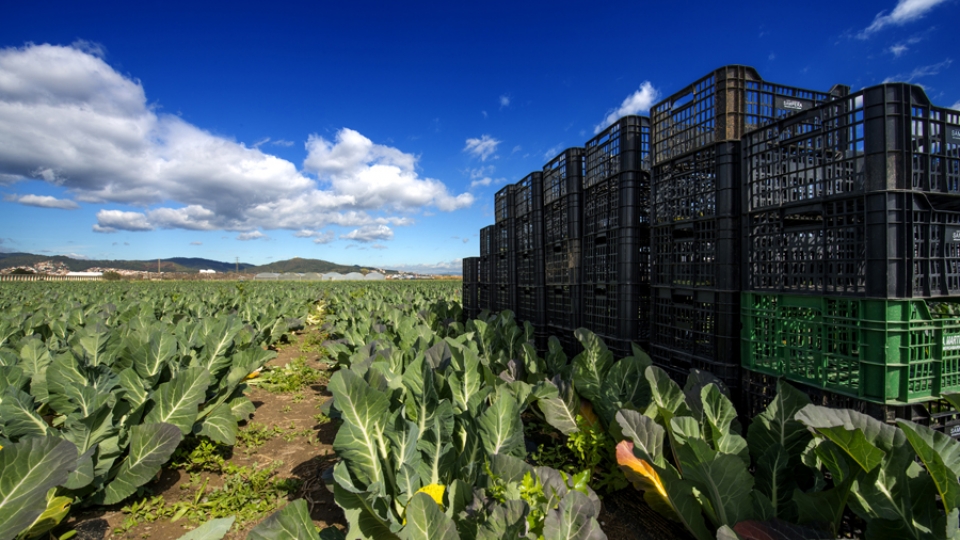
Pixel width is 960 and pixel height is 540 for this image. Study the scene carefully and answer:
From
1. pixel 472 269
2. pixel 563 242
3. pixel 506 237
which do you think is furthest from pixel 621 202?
pixel 472 269

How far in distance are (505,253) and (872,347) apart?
5910 mm

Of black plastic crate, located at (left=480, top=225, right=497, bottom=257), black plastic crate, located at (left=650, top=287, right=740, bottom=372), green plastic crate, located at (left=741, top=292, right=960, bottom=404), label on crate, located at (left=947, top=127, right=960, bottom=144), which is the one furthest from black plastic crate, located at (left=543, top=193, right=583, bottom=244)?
label on crate, located at (left=947, top=127, right=960, bottom=144)

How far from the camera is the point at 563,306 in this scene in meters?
5.69

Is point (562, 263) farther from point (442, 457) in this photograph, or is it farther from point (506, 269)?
point (442, 457)

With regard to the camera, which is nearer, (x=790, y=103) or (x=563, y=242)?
(x=790, y=103)

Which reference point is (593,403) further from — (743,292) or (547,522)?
(547,522)

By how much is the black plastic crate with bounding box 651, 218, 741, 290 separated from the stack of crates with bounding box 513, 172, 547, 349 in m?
2.39

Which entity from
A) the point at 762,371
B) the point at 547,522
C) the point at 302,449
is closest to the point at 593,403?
the point at 762,371

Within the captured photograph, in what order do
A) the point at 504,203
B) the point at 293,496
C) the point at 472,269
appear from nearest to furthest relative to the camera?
the point at 293,496, the point at 504,203, the point at 472,269

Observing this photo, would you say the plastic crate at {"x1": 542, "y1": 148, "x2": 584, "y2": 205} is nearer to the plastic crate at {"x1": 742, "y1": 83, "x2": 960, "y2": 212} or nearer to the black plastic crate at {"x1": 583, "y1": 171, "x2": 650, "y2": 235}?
the black plastic crate at {"x1": 583, "y1": 171, "x2": 650, "y2": 235}

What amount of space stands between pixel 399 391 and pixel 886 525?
2787 mm

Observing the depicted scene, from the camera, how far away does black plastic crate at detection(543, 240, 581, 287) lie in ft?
17.2

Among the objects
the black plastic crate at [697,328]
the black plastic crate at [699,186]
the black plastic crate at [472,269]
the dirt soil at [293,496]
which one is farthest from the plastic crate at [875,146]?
the black plastic crate at [472,269]

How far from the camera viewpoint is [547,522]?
1838 millimetres
